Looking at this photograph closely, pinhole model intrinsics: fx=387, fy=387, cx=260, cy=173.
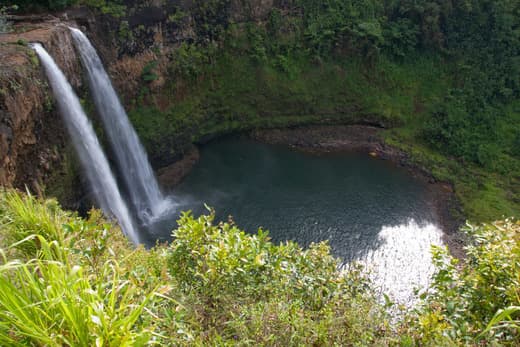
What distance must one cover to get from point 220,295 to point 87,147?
12.9 m

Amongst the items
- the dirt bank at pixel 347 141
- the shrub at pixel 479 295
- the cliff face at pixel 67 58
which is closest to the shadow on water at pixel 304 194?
the dirt bank at pixel 347 141

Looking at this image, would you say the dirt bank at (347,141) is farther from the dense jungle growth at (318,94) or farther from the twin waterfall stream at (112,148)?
the twin waterfall stream at (112,148)

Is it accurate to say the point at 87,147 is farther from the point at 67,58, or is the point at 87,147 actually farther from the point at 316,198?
the point at 316,198

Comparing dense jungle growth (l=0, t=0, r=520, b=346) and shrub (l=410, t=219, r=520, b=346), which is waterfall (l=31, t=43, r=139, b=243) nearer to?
dense jungle growth (l=0, t=0, r=520, b=346)

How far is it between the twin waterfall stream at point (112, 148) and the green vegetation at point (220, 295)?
1003 cm

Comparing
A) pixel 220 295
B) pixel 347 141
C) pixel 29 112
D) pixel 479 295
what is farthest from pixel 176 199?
pixel 479 295

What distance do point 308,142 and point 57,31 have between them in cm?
1614

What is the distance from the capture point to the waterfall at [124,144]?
1723cm

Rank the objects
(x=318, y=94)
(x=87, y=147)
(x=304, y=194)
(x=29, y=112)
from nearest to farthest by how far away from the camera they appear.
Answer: (x=29, y=112), (x=87, y=147), (x=304, y=194), (x=318, y=94)

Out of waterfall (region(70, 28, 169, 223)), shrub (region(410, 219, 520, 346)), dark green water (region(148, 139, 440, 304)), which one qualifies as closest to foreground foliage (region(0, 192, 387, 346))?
shrub (region(410, 219, 520, 346))

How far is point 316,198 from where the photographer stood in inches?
828

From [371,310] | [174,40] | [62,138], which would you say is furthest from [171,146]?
[371,310]

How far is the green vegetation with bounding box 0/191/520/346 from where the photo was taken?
2.72m

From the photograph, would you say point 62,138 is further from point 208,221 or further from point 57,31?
point 208,221
